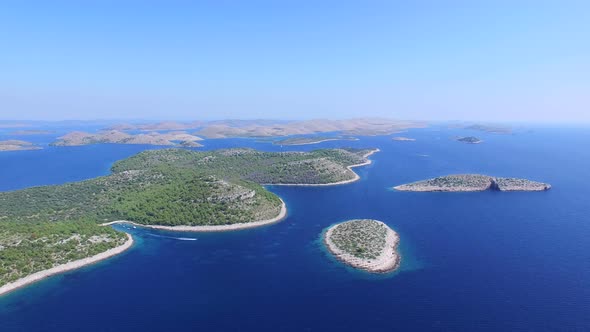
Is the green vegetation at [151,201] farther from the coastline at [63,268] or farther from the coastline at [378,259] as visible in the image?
the coastline at [378,259]

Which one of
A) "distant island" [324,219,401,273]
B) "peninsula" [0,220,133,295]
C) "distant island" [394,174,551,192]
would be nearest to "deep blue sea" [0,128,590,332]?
"distant island" [324,219,401,273]

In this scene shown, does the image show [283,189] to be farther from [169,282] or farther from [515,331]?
[515,331]

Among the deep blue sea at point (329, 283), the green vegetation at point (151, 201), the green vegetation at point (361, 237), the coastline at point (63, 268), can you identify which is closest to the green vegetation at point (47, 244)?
the coastline at point (63, 268)

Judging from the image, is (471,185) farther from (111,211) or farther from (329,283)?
(111,211)

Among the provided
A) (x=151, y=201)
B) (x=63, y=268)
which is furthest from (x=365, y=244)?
(x=151, y=201)

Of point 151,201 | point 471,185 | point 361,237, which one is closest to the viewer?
point 361,237

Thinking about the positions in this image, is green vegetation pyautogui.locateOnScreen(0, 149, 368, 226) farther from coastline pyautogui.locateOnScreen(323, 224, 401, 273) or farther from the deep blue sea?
coastline pyautogui.locateOnScreen(323, 224, 401, 273)

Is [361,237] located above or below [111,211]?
below
